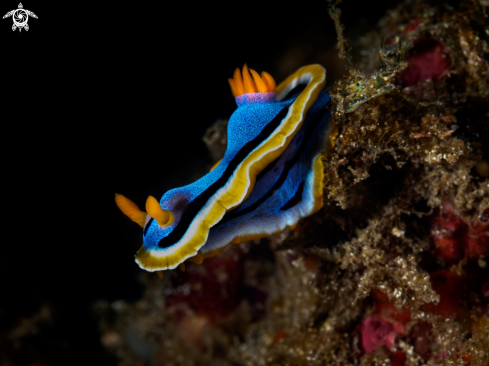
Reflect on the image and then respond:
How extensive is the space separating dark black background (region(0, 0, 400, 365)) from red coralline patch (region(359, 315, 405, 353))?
10.7 ft

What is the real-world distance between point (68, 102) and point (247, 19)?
3.01 meters

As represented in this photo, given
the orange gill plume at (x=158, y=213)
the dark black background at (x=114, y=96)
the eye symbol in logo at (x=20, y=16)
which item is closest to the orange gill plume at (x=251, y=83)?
the orange gill plume at (x=158, y=213)

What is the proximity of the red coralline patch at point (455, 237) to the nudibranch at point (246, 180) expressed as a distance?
49.0 inches

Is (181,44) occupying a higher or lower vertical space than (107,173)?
higher

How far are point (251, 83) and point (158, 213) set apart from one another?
4.48 feet

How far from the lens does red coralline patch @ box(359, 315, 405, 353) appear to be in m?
2.95

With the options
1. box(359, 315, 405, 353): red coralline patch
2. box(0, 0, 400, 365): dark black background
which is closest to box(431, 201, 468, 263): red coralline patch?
box(359, 315, 405, 353): red coralline patch

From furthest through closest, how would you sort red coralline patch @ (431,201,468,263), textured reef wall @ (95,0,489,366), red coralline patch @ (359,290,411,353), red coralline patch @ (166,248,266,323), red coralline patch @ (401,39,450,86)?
1. red coralline patch @ (166,248,266,323)
2. red coralline patch @ (401,39,450,86)
3. red coralline patch @ (359,290,411,353)
4. red coralline patch @ (431,201,468,263)
5. textured reef wall @ (95,0,489,366)

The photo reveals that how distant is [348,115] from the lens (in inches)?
91.8

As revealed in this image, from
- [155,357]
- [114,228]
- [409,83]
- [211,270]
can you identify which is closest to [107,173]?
[114,228]

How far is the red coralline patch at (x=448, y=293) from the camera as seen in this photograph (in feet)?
8.50

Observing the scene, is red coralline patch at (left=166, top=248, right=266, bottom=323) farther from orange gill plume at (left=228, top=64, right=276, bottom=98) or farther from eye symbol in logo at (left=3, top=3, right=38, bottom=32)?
eye symbol in logo at (left=3, top=3, right=38, bottom=32)

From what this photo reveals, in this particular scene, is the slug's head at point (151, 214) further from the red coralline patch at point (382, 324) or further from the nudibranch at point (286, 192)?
the red coralline patch at point (382, 324)

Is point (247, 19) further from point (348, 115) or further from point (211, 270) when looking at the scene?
point (211, 270)
